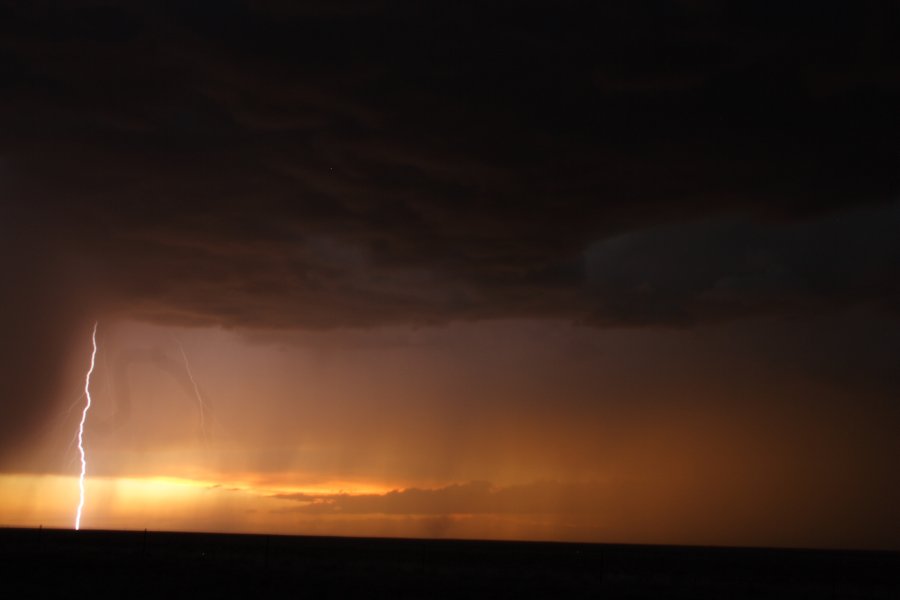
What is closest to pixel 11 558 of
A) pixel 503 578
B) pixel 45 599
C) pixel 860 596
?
pixel 45 599

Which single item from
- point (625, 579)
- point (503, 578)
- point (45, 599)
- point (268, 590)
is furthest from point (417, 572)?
point (45, 599)

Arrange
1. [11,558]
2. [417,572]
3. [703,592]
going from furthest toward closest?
[417,572] → [11,558] → [703,592]

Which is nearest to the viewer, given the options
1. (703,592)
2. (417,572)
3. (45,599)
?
(45,599)

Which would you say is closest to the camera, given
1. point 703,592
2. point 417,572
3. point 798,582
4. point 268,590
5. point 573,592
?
point 268,590

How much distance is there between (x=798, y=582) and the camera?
56.1 meters

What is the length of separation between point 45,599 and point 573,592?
2231cm

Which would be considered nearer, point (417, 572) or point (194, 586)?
point (194, 586)

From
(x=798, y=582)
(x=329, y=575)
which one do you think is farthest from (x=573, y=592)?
(x=798, y=582)

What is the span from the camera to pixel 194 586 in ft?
113

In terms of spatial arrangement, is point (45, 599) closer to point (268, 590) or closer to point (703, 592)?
point (268, 590)

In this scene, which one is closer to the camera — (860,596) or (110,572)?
(110,572)

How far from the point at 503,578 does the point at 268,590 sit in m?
17.5

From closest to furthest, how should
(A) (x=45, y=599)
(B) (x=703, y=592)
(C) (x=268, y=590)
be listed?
1. (A) (x=45, y=599)
2. (C) (x=268, y=590)
3. (B) (x=703, y=592)

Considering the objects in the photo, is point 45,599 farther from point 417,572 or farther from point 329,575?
point 417,572
